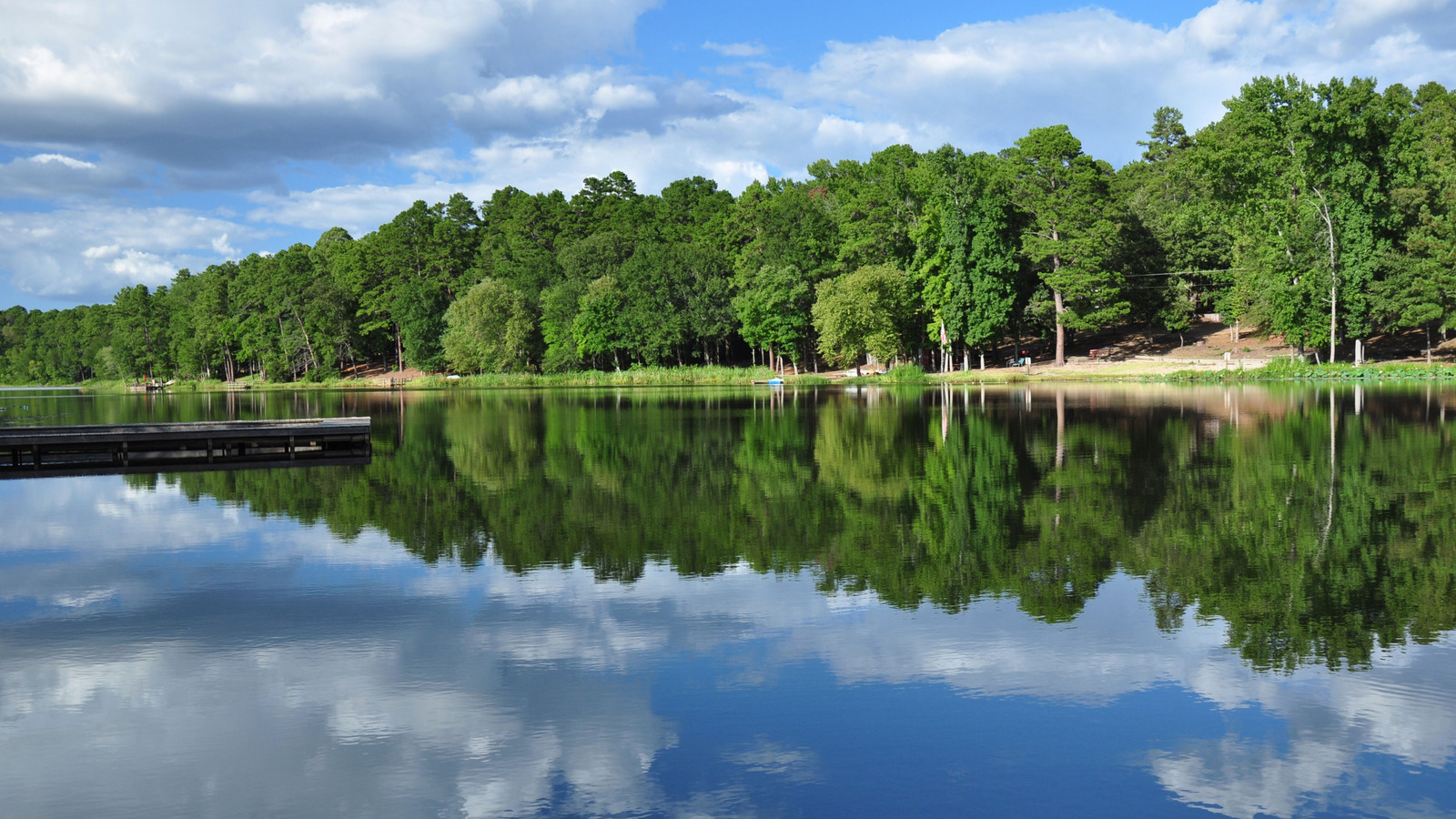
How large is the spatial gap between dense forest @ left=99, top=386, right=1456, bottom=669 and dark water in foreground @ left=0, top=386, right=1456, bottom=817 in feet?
0.34

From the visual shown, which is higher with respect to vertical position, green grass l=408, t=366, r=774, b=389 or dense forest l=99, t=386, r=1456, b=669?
green grass l=408, t=366, r=774, b=389

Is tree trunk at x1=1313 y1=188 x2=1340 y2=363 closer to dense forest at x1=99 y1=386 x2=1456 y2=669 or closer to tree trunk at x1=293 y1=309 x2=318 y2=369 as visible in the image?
dense forest at x1=99 y1=386 x2=1456 y2=669

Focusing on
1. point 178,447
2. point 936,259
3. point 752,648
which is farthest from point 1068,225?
point 752,648

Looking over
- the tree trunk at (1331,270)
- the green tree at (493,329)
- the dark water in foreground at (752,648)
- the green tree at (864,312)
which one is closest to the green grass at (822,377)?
the tree trunk at (1331,270)

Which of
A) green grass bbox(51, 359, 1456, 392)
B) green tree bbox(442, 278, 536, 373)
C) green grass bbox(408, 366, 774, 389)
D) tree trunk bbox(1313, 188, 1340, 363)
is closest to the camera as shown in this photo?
green grass bbox(51, 359, 1456, 392)

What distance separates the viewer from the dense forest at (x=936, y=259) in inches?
2448

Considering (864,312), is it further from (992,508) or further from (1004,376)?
(992,508)

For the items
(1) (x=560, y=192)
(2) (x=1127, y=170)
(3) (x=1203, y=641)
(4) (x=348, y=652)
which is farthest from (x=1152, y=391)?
(1) (x=560, y=192)

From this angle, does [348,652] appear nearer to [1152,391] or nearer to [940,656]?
[940,656]

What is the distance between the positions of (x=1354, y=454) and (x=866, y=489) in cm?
1201

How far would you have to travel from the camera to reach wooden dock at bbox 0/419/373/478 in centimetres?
2797

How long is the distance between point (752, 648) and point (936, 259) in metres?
68.8

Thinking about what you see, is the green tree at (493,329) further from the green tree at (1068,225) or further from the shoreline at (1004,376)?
the green tree at (1068,225)

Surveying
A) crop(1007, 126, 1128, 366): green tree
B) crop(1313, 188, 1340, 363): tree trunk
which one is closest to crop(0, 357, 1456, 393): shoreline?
crop(1313, 188, 1340, 363): tree trunk
